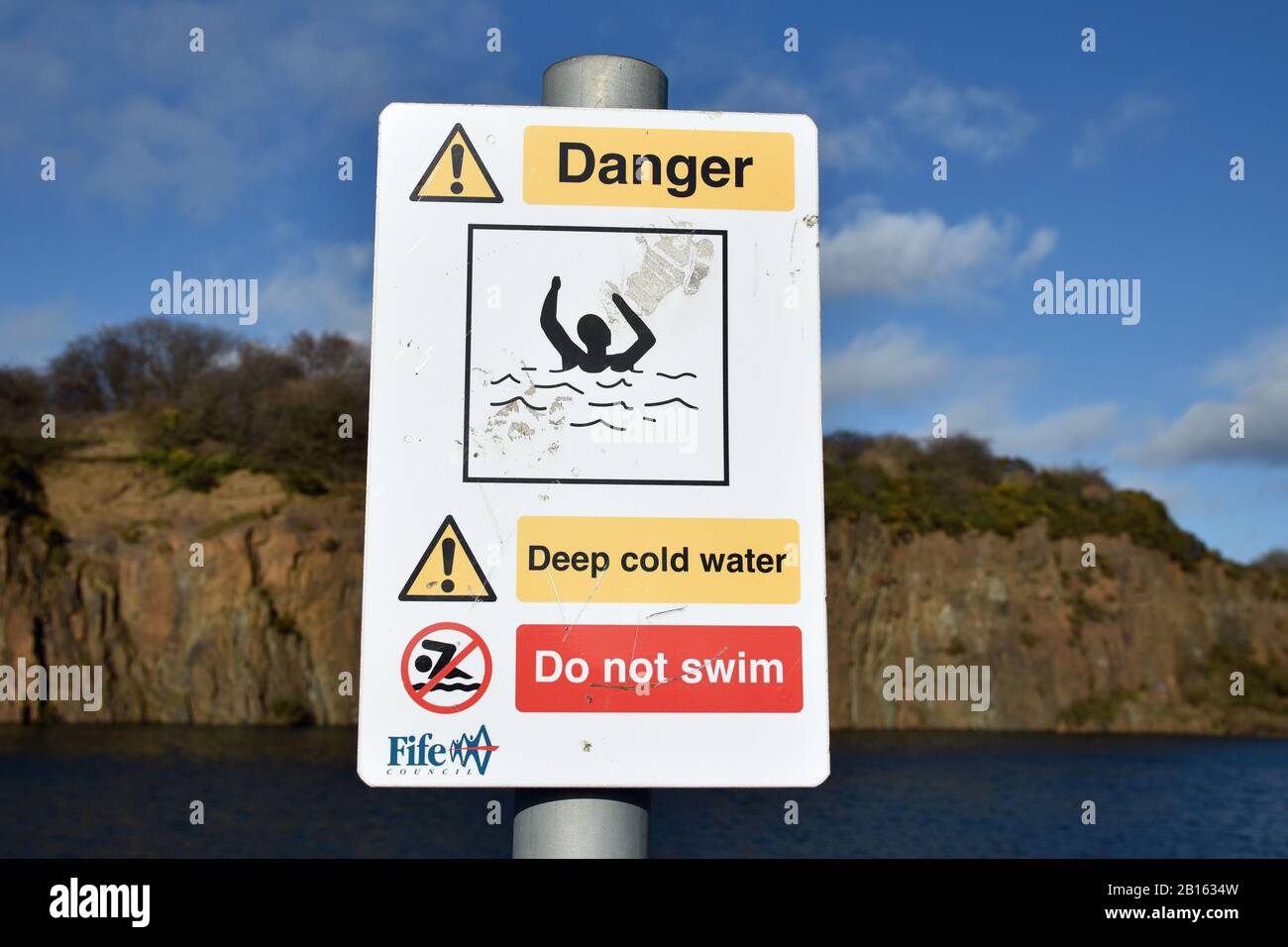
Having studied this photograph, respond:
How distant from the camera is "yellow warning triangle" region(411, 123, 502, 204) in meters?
1.79

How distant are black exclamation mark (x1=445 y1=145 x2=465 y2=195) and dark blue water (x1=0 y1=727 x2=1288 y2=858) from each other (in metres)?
15.2

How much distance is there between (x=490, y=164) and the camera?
1810 mm

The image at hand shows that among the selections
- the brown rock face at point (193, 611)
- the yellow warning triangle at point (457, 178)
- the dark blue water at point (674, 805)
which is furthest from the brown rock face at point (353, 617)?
the yellow warning triangle at point (457, 178)

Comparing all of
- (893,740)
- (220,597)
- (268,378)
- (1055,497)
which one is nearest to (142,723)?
(220,597)

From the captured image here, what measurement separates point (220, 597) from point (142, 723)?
564 cm

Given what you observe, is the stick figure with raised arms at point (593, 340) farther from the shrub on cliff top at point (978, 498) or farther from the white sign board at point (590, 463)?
the shrub on cliff top at point (978, 498)

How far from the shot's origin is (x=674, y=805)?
102 ft

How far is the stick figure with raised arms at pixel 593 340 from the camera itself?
172 centimetres

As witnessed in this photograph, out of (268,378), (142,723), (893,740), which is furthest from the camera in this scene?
(268,378)

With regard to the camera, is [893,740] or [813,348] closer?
[813,348]

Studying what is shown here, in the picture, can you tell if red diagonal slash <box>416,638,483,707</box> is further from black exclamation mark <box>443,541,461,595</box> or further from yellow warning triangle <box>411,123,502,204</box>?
yellow warning triangle <box>411,123,502,204</box>

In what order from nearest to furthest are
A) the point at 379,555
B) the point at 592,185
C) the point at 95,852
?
the point at 379,555 → the point at 592,185 → the point at 95,852

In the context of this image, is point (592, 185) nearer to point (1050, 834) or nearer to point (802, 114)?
point (802, 114)

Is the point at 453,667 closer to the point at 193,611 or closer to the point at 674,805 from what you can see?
the point at 674,805
